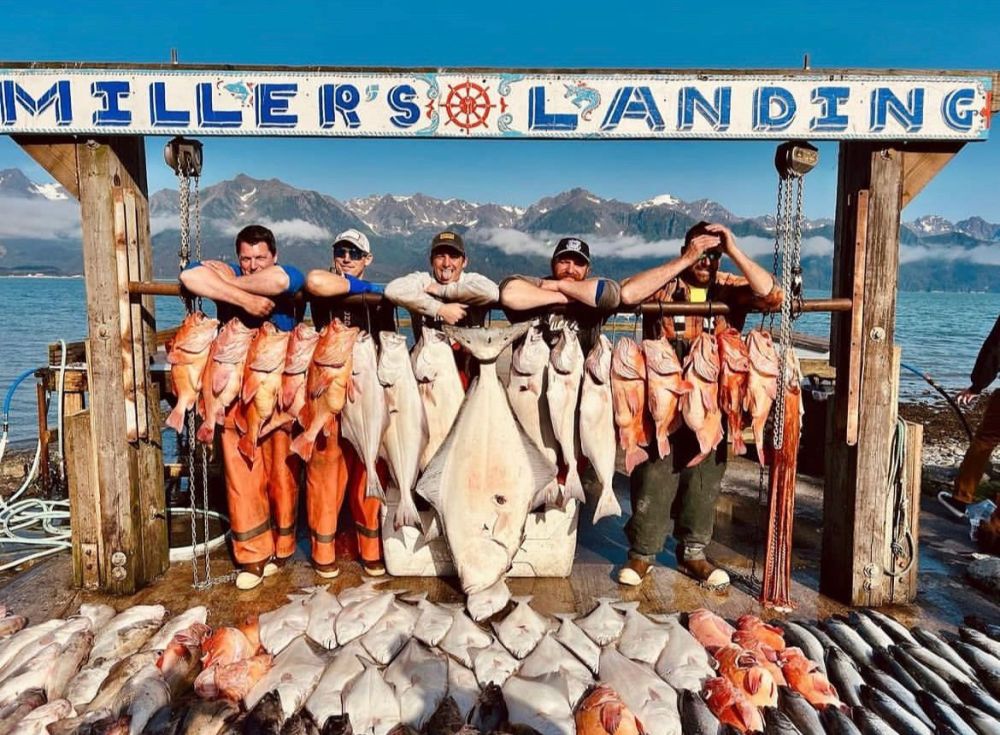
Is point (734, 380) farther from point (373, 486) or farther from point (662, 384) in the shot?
point (373, 486)

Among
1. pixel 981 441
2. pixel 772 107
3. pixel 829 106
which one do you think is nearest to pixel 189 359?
pixel 772 107

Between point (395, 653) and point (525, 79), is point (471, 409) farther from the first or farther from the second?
point (525, 79)

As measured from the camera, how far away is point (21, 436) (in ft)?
47.9

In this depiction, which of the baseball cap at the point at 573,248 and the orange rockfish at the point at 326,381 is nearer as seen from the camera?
the orange rockfish at the point at 326,381

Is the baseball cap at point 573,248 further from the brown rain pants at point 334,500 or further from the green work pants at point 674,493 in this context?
the brown rain pants at point 334,500

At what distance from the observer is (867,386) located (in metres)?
3.88

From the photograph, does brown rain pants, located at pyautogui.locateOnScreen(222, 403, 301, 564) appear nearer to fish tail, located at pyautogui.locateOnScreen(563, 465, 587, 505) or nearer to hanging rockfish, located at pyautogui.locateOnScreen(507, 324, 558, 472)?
hanging rockfish, located at pyautogui.locateOnScreen(507, 324, 558, 472)

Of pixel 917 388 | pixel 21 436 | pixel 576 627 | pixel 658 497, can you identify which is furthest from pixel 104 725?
pixel 917 388

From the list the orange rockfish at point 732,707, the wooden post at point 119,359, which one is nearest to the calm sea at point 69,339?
the wooden post at point 119,359

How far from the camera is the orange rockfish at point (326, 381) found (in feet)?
12.3

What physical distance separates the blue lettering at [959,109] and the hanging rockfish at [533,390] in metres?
2.65

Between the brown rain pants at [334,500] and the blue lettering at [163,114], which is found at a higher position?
the blue lettering at [163,114]

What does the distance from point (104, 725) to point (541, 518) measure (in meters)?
2.54

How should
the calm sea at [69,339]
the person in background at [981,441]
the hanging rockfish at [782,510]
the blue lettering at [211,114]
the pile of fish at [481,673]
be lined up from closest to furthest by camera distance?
the pile of fish at [481,673] → the blue lettering at [211,114] → the hanging rockfish at [782,510] → the person in background at [981,441] → the calm sea at [69,339]
